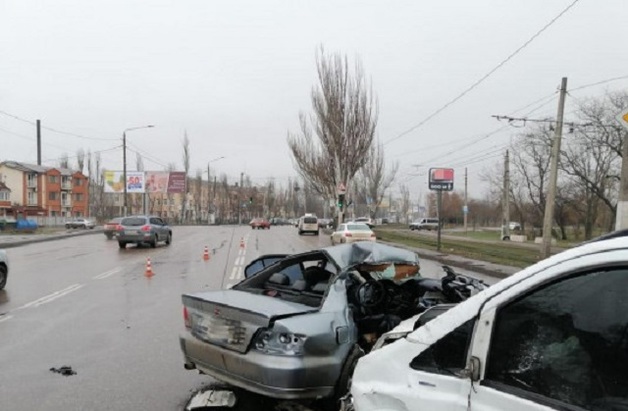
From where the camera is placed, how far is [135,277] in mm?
14883

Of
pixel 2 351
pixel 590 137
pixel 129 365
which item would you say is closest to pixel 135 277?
pixel 2 351

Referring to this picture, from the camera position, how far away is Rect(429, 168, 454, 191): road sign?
25281 mm

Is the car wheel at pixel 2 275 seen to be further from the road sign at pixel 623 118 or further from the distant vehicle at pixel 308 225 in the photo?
the distant vehicle at pixel 308 225

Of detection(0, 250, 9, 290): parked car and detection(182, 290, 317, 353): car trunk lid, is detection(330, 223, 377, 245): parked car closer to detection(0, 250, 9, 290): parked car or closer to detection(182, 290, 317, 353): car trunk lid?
detection(0, 250, 9, 290): parked car

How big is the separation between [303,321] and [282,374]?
1.35 ft

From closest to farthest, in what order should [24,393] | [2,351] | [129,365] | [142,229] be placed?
[24,393]
[129,365]
[2,351]
[142,229]

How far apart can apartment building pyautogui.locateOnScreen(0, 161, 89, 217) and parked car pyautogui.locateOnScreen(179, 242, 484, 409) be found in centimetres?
8835

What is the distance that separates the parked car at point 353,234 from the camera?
94.6ft

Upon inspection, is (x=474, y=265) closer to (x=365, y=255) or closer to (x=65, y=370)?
(x=365, y=255)

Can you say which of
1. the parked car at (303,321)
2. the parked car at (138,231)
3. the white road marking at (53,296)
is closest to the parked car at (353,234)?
the parked car at (138,231)

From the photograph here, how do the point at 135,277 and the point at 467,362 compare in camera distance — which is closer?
the point at 467,362

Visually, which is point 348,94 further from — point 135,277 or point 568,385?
point 568,385

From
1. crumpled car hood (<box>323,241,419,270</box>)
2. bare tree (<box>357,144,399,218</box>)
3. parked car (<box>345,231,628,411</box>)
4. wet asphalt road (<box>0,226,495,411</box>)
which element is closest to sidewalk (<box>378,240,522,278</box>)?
wet asphalt road (<box>0,226,495,411</box>)

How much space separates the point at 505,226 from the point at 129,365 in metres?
43.1
